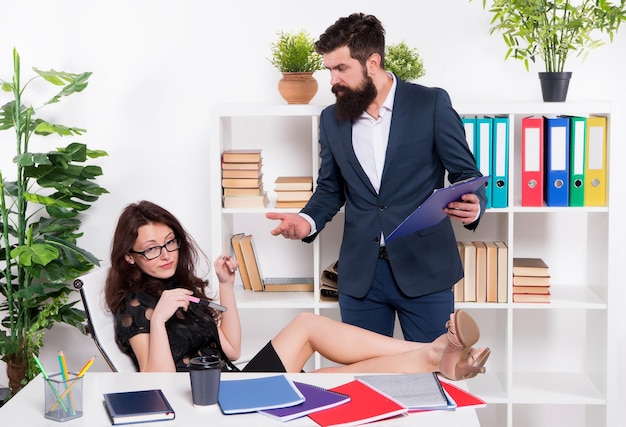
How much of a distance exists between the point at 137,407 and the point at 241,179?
170cm

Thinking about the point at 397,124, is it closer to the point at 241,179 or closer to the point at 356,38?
the point at 356,38

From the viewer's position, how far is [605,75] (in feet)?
13.2

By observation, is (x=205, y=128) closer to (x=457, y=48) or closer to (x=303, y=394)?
(x=457, y=48)

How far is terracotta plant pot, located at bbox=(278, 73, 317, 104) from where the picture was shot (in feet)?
12.2

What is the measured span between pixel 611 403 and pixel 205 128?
2.17m

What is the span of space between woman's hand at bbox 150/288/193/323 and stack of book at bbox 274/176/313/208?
3.46ft

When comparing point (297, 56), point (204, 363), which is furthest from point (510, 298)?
point (204, 363)

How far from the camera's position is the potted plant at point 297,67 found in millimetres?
3711

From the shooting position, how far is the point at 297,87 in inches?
147

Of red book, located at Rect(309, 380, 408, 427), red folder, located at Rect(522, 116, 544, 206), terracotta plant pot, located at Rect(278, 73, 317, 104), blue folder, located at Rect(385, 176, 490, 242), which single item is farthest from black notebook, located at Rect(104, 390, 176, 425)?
red folder, located at Rect(522, 116, 544, 206)

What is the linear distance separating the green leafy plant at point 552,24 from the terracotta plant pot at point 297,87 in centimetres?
78

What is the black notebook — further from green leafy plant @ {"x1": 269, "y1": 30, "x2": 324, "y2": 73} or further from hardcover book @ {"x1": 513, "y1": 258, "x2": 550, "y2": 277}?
hardcover book @ {"x1": 513, "y1": 258, "x2": 550, "y2": 277}

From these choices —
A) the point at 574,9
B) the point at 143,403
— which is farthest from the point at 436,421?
the point at 574,9

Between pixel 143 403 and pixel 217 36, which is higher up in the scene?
pixel 217 36
